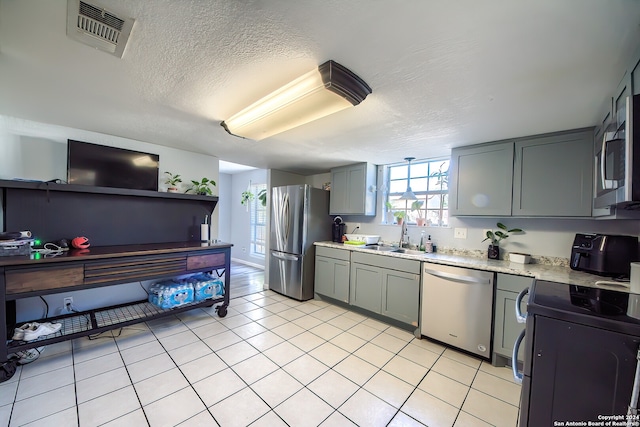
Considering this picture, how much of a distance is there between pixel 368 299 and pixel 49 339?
310cm

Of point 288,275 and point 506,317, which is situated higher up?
point 506,317

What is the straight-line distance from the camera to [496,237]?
2.72 metres

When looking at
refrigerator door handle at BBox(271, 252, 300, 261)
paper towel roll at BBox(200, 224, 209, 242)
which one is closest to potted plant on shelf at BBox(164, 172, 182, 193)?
paper towel roll at BBox(200, 224, 209, 242)

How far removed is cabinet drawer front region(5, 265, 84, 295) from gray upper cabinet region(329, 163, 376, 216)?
312cm

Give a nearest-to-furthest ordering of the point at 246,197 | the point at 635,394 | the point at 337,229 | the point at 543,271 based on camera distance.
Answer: the point at 635,394 < the point at 543,271 < the point at 337,229 < the point at 246,197

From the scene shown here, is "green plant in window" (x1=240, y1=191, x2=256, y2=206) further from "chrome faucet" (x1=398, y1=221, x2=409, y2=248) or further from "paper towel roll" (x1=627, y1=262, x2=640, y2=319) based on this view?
"paper towel roll" (x1=627, y1=262, x2=640, y2=319)

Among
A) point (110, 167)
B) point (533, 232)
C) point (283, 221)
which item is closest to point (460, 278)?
point (533, 232)

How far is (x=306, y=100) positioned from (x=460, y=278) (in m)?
2.20

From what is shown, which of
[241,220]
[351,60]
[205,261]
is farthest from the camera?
[241,220]

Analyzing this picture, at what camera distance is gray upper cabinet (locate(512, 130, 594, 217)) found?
2.06 metres

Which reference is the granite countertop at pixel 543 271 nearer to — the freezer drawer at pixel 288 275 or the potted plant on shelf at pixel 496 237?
the potted plant on shelf at pixel 496 237

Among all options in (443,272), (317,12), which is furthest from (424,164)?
(317,12)

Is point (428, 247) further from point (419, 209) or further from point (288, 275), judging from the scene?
point (288, 275)

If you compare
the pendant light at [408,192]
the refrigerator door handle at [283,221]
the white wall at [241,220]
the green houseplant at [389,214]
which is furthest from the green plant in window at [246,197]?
the pendant light at [408,192]
